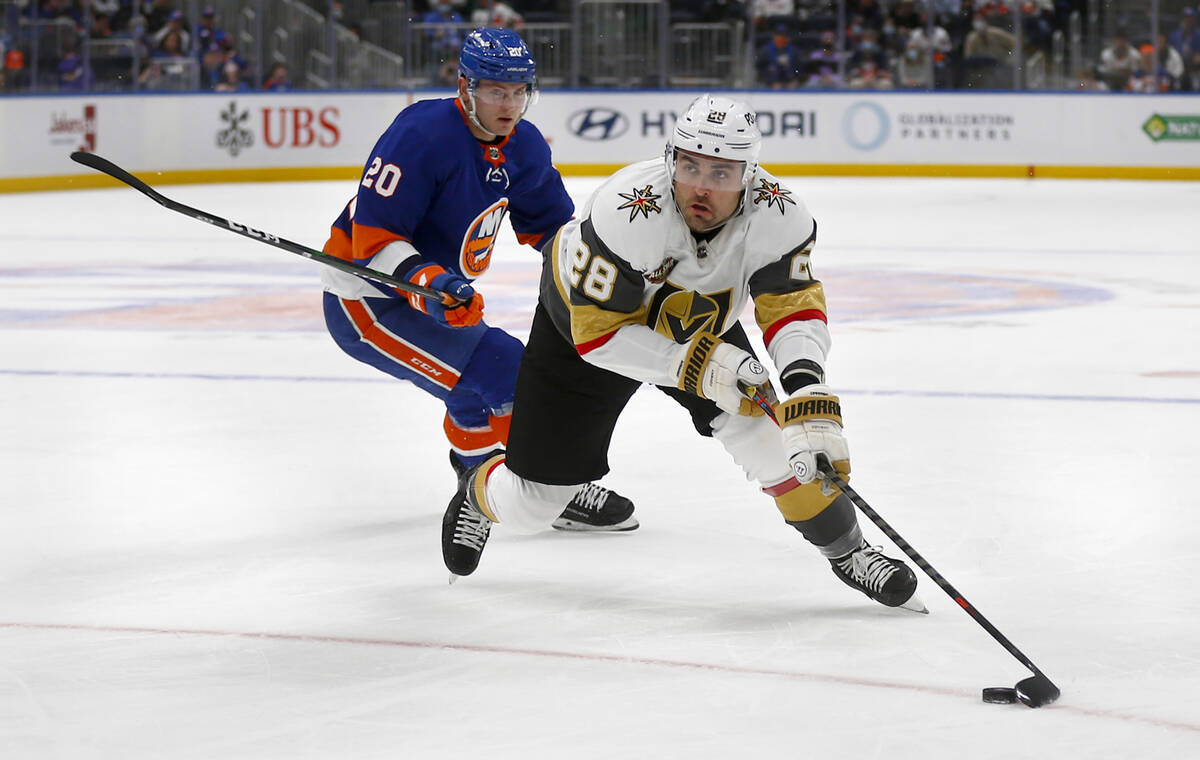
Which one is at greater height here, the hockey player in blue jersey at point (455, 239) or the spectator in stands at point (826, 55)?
the spectator in stands at point (826, 55)

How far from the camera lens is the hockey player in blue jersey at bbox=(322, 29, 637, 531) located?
357cm

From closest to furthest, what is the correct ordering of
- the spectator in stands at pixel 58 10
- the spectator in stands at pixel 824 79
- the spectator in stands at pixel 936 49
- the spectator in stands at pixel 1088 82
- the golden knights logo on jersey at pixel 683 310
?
the golden knights logo on jersey at pixel 683 310 < the spectator in stands at pixel 58 10 < the spectator in stands at pixel 1088 82 < the spectator in stands at pixel 936 49 < the spectator in stands at pixel 824 79

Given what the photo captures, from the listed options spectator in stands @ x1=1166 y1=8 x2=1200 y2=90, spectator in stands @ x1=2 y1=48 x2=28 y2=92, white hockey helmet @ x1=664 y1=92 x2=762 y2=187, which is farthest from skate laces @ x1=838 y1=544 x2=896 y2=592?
spectator in stands @ x1=1166 y1=8 x2=1200 y2=90

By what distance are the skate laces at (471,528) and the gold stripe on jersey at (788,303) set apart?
28.3 inches

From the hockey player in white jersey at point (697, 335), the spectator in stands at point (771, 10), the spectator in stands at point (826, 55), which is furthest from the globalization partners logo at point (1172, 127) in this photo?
the hockey player in white jersey at point (697, 335)

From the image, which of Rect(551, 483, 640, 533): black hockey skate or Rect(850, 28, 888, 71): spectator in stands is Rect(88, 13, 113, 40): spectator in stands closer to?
Rect(850, 28, 888, 71): spectator in stands

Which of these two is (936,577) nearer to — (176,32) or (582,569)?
(582,569)

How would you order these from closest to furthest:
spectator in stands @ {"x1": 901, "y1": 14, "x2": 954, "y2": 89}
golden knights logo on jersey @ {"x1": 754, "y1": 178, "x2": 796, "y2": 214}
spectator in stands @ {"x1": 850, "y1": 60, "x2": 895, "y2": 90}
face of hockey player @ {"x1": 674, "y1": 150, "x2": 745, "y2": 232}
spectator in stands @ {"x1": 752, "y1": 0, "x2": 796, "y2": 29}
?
face of hockey player @ {"x1": 674, "y1": 150, "x2": 745, "y2": 232} < golden knights logo on jersey @ {"x1": 754, "y1": 178, "x2": 796, "y2": 214} < spectator in stands @ {"x1": 901, "y1": 14, "x2": 954, "y2": 89} < spectator in stands @ {"x1": 850, "y1": 60, "x2": 895, "y2": 90} < spectator in stands @ {"x1": 752, "y1": 0, "x2": 796, "y2": 29}

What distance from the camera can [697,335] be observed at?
9.22 feet

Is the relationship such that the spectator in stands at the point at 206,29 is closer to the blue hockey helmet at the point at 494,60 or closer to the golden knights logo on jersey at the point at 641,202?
the blue hockey helmet at the point at 494,60

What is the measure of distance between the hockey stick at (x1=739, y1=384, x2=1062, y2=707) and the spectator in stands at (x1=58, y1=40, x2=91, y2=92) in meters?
12.0

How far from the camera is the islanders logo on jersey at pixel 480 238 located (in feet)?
12.3

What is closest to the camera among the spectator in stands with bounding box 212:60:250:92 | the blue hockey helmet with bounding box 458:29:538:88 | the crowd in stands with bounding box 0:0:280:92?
the blue hockey helmet with bounding box 458:29:538:88

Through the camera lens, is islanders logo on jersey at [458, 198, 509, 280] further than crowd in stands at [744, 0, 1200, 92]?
No
